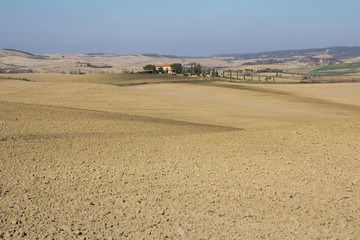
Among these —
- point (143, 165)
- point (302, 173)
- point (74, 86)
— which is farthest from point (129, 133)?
point (74, 86)

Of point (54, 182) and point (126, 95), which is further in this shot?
point (126, 95)

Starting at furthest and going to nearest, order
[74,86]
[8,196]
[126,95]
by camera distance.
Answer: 1. [74,86]
2. [126,95]
3. [8,196]

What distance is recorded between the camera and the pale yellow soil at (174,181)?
9.48 meters

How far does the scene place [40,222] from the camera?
9320mm

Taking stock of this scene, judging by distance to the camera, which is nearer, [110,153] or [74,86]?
[110,153]

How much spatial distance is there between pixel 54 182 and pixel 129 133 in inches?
302

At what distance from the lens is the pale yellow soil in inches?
373

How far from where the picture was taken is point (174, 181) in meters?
12.4

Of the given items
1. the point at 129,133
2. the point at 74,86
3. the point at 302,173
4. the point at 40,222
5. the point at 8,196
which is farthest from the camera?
the point at 74,86

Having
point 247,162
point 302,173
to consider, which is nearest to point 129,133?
point 247,162

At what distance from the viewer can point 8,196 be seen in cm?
1059

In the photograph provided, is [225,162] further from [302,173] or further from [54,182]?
[54,182]

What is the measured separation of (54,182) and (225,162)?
5.87 metres

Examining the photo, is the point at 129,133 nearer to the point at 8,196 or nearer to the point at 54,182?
the point at 54,182
